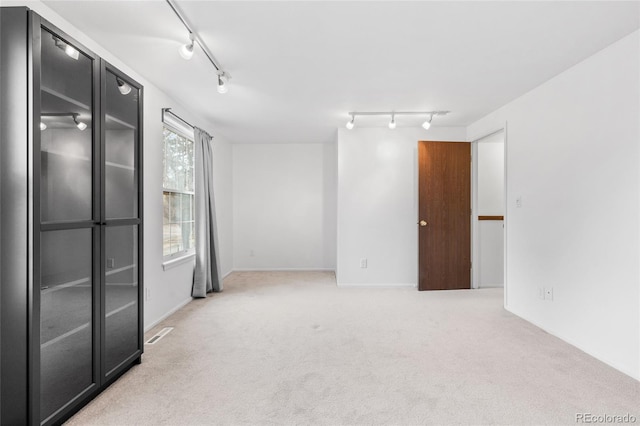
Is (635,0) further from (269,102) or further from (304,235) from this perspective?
(304,235)

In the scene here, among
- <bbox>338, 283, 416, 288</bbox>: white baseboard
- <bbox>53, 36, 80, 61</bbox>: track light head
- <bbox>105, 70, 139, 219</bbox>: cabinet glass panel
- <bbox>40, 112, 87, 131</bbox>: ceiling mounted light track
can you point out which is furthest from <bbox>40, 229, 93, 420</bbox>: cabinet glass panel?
<bbox>338, 283, 416, 288</bbox>: white baseboard

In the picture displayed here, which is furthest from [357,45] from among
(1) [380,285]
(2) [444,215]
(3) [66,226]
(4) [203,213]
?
(1) [380,285]

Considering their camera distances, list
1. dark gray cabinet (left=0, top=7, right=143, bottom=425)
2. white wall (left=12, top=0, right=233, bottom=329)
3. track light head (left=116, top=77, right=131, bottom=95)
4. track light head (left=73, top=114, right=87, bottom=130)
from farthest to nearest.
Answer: white wall (left=12, top=0, right=233, bottom=329), track light head (left=116, top=77, right=131, bottom=95), track light head (left=73, top=114, right=87, bottom=130), dark gray cabinet (left=0, top=7, right=143, bottom=425)

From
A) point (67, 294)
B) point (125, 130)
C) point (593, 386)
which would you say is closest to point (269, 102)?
point (125, 130)

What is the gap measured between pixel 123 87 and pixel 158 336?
7.20 ft

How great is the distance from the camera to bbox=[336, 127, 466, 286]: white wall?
5359mm

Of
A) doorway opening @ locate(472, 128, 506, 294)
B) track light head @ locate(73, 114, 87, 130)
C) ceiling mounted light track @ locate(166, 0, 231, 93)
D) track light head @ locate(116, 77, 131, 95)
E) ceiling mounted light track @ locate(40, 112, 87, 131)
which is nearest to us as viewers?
ceiling mounted light track @ locate(40, 112, 87, 131)

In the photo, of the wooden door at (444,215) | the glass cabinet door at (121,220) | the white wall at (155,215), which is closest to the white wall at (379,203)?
the wooden door at (444,215)

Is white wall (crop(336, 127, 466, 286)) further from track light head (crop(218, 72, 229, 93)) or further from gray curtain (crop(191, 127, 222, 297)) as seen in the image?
track light head (crop(218, 72, 229, 93))

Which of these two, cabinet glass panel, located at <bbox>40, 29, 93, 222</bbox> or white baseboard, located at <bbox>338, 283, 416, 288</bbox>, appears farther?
white baseboard, located at <bbox>338, 283, 416, 288</bbox>

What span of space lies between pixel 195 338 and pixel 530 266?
344 centimetres

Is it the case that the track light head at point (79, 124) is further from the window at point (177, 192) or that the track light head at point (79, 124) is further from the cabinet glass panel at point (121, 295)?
the window at point (177, 192)

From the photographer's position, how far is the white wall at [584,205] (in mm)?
2528

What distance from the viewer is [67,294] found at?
6.36 feet
